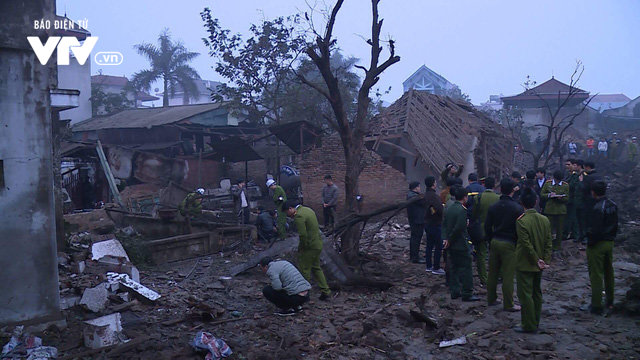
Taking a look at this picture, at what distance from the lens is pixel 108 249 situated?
33.4ft

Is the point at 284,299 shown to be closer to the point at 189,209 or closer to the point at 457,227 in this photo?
the point at 457,227

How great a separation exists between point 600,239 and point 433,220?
129 inches

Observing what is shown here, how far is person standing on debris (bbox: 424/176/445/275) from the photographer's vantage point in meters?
9.41

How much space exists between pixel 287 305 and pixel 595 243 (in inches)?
170

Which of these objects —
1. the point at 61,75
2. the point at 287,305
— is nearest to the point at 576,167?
the point at 287,305

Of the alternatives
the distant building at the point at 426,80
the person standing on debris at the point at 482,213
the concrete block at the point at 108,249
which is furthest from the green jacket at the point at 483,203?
the distant building at the point at 426,80

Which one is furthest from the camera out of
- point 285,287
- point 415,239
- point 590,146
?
point 590,146

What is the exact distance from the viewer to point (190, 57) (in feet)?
126

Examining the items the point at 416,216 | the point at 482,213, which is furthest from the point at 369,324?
the point at 416,216

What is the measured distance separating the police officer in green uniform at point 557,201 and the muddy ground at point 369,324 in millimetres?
952

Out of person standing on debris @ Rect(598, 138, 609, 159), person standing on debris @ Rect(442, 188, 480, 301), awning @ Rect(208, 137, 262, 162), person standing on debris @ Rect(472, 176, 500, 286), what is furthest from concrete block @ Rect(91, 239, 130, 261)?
person standing on debris @ Rect(598, 138, 609, 159)

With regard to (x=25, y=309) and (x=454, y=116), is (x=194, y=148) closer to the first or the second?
(x=454, y=116)

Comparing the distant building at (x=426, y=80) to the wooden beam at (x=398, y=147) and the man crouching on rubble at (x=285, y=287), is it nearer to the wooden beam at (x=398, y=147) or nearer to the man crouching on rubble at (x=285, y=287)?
the wooden beam at (x=398, y=147)

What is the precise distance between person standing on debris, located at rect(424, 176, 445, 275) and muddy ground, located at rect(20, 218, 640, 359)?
339 millimetres
